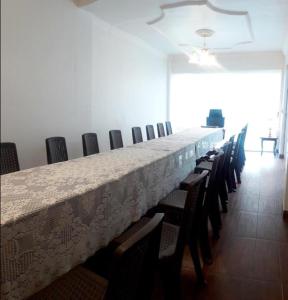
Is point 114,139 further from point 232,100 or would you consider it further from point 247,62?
point 232,100

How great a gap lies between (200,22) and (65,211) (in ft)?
15.4

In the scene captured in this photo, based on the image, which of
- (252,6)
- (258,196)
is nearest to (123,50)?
(252,6)

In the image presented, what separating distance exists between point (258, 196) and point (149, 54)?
4709mm

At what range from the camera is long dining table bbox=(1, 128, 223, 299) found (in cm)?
114

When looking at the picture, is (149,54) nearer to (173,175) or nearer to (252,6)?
(252,6)

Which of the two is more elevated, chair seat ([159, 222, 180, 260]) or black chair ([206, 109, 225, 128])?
black chair ([206, 109, 225, 128])

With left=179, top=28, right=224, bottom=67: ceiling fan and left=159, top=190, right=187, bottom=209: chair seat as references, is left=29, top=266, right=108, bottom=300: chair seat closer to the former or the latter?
left=159, top=190, right=187, bottom=209: chair seat

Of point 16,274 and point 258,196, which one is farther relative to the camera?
point 258,196

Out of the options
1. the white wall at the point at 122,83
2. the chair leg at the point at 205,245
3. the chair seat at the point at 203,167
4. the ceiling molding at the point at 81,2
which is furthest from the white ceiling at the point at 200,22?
the chair leg at the point at 205,245

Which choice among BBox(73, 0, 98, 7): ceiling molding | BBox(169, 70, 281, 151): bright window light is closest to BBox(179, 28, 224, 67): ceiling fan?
BBox(169, 70, 281, 151): bright window light

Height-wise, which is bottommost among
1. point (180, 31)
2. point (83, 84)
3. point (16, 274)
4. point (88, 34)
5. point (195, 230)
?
point (195, 230)

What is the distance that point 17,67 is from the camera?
11.4 ft

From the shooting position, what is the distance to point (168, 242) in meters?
1.78

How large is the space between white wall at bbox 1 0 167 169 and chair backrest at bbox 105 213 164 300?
2.73 metres
